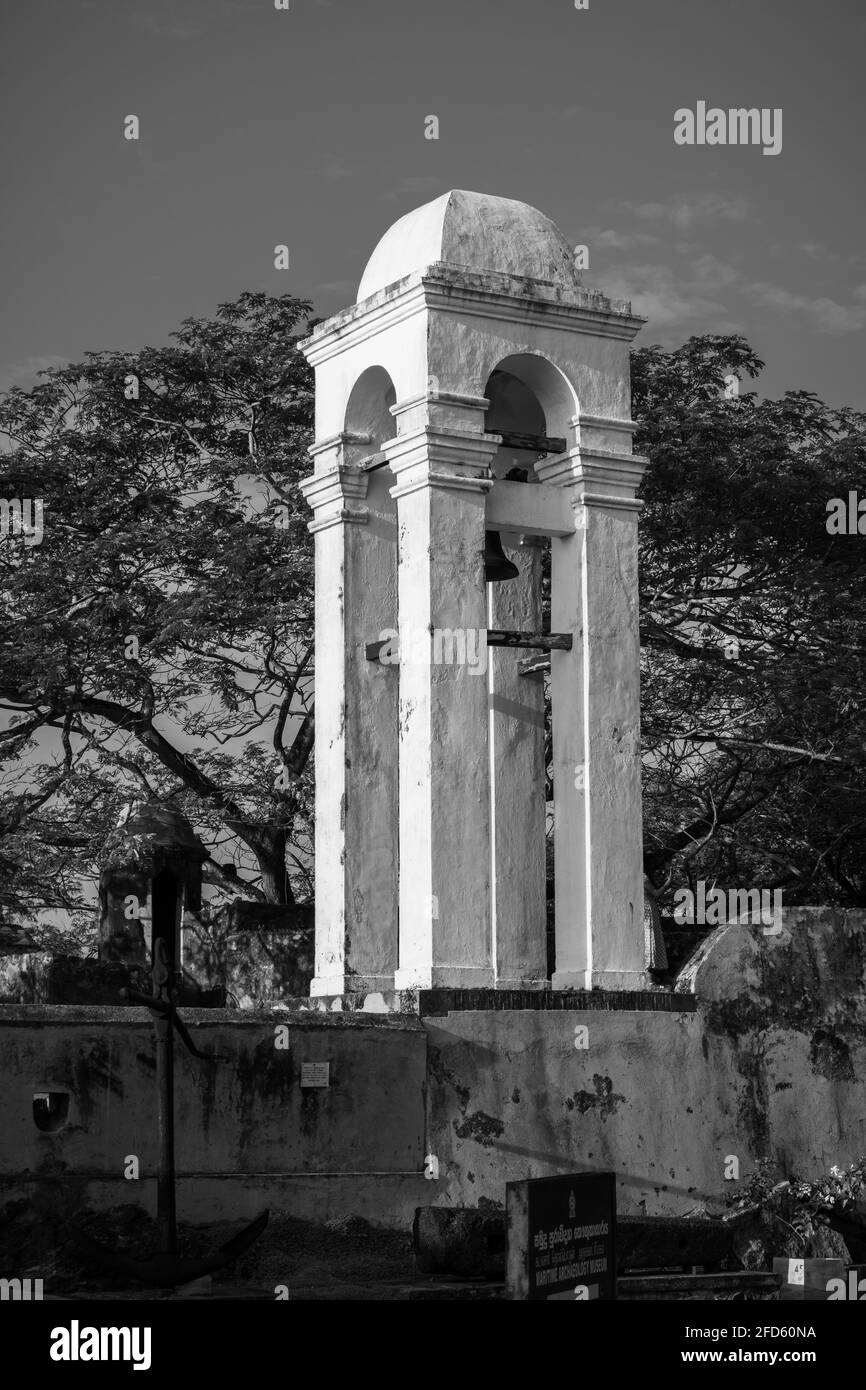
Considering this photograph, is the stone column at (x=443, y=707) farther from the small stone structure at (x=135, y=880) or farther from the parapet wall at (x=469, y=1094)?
the small stone structure at (x=135, y=880)

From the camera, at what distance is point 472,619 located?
10.6m

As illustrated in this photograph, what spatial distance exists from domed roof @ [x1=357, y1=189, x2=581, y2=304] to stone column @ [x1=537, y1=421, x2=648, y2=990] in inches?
39.6

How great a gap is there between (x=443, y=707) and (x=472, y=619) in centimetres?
50

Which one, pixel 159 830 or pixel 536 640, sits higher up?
pixel 536 640

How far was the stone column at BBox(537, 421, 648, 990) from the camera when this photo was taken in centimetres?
1081

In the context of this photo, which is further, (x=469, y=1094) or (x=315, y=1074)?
(x=469, y=1094)

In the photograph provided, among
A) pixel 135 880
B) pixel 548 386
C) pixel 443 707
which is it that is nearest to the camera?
pixel 443 707

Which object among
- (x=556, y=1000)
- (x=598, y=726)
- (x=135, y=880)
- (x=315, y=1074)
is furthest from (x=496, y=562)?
(x=135, y=880)

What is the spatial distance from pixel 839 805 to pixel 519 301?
31.2 ft

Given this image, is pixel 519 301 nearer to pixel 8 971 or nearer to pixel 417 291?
pixel 417 291

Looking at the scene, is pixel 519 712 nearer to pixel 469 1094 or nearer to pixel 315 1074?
pixel 469 1094

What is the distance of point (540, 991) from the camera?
10.3 m
